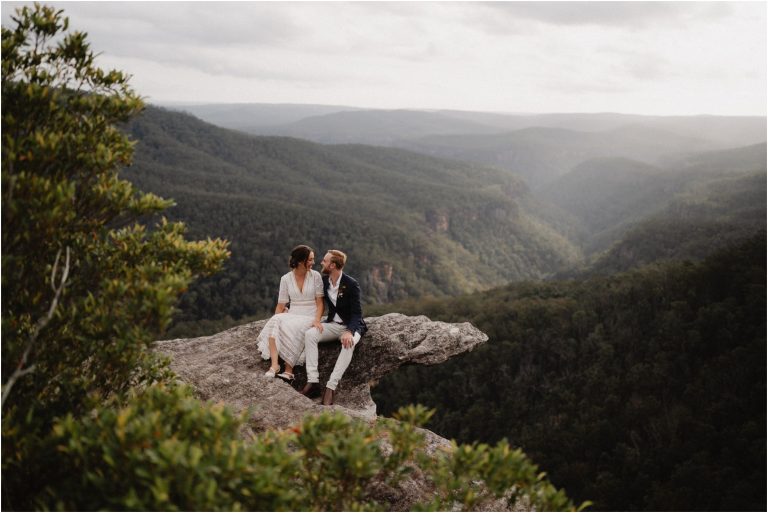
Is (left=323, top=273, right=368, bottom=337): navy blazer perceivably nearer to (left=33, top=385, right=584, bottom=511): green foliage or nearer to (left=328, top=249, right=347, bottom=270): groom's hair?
(left=328, top=249, right=347, bottom=270): groom's hair

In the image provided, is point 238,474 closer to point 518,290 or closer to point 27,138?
point 27,138

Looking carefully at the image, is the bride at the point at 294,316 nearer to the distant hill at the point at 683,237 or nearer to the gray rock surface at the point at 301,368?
the gray rock surface at the point at 301,368

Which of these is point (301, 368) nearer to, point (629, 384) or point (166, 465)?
point (166, 465)

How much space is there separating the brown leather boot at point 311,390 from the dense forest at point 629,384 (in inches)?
2200

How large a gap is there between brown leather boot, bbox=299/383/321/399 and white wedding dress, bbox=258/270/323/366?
2.15 ft

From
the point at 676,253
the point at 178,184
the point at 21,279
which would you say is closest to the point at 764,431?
the point at 21,279

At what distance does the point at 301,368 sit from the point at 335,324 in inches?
60.4

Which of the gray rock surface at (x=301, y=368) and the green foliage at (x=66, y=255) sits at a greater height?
the green foliage at (x=66, y=255)

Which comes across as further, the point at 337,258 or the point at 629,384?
the point at 629,384

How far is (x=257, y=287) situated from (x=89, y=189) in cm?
12506

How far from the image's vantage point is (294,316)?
11.7m

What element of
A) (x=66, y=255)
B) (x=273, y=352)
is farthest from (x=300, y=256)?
(x=66, y=255)

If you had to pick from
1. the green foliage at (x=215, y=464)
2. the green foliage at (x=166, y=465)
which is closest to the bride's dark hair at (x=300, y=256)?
the green foliage at (x=215, y=464)

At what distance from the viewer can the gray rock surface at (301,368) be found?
35.0 ft
